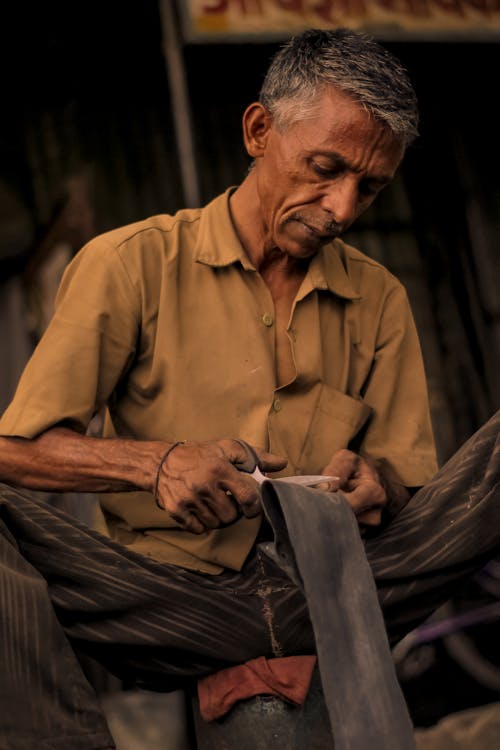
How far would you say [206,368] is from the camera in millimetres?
2555

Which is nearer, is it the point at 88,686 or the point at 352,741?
the point at 352,741

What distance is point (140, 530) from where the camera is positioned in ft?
8.27

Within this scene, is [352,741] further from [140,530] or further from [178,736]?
[178,736]

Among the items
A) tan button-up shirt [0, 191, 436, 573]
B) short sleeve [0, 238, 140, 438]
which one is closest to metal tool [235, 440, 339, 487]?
tan button-up shirt [0, 191, 436, 573]

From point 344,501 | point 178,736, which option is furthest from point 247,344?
point 178,736

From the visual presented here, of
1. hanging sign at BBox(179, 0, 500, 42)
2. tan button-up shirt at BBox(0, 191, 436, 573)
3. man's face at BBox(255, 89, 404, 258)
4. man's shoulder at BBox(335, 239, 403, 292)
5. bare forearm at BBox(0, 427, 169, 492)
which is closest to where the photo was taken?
bare forearm at BBox(0, 427, 169, 492)

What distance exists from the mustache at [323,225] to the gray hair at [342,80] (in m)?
0.21

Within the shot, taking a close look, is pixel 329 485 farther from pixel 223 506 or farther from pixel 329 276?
pixel 329 276

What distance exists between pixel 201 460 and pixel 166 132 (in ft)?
9.84

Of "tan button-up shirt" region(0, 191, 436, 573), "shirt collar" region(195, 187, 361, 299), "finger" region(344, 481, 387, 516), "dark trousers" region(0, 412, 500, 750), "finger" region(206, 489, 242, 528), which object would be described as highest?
"shirt collar" region(195, 187, 361, 299)

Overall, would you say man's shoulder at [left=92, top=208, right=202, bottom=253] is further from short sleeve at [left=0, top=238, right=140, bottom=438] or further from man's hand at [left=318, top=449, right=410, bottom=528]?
man's hand at [left=318, top=449, right=410, bottom=528]

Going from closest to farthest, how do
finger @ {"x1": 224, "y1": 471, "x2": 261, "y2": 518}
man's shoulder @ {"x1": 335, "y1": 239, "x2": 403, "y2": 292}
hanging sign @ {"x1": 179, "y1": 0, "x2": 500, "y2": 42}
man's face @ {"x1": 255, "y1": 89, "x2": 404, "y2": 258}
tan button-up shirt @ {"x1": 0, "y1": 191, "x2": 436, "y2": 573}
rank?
finger @ {"x1": 224, "y1": 471, "x2": 261, "y2": 518} < tan button-up shirt @ {"x1": 0, "y1": 191, "x2": 436, "y2": 573} < man's face @ {"x1": 255, "y1": 89, "x2": 404, "y2": 258} < man's shoulder @ {"x1": 335, "y1": 239, "x2": 403, "y2": 292} < hanging sign @ {"x1": 179, "y1": 0, "x2": 500, "y2": 42}

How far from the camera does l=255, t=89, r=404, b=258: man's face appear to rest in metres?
2.52

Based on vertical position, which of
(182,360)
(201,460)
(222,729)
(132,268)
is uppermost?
(132,268)
